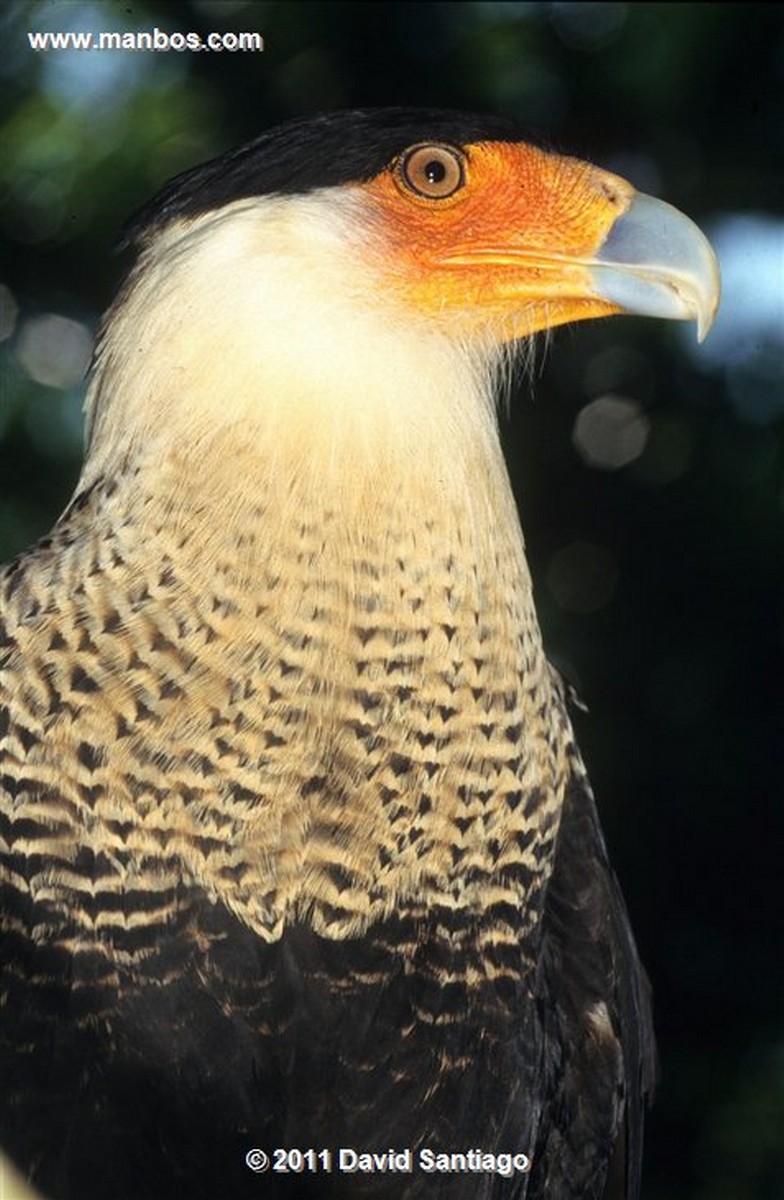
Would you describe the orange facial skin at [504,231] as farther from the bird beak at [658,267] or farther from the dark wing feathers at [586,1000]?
the dark wing feathers at [586,1000]

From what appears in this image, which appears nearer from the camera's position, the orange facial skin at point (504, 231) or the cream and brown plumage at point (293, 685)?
the cream and brown plumage at point (293, 685)

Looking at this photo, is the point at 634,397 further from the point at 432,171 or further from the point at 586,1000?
the point at 586,1000

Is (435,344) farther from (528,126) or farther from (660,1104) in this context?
(660,1104)

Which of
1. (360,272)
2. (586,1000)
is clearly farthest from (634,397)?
(586,1000)

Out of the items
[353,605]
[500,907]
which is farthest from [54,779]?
[500,907]

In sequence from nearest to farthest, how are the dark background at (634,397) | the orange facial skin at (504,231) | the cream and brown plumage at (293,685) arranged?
the cream and brown plumage at (293,685), the orange facial skin at (504,231), the dark background at (634,397)

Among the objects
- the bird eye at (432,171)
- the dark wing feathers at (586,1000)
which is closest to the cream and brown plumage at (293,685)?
the bird eye at (432,171)

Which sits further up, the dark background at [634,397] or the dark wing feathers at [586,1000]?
the dark background at [634,397]

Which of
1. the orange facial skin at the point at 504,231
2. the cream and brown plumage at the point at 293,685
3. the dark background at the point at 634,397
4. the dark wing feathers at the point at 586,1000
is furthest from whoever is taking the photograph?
the dark background at the point at 634,397

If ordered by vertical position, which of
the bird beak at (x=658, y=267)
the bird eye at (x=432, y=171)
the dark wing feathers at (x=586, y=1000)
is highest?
the bird eye at (x=432, y=171)
